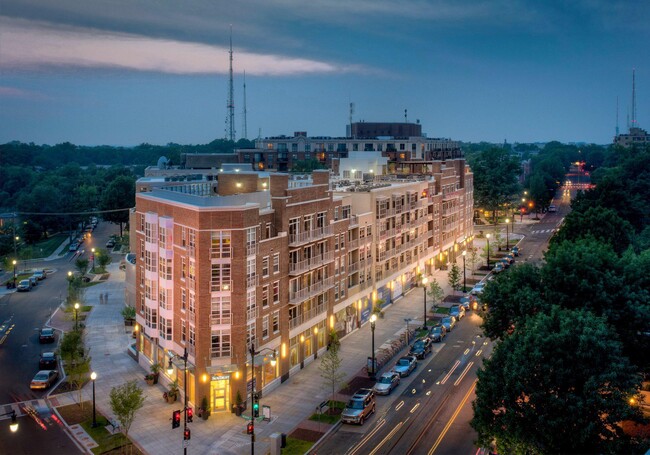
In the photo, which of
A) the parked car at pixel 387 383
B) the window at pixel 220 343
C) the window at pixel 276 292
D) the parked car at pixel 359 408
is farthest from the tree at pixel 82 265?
the parked car at pixel 359 408

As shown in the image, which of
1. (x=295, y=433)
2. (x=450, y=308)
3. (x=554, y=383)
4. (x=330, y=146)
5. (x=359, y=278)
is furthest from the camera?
(x=330, y=146)

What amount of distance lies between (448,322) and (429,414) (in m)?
24.7

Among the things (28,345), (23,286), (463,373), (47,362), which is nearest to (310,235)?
(463,373)

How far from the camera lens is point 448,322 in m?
70.8

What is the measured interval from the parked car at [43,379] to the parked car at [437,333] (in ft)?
123

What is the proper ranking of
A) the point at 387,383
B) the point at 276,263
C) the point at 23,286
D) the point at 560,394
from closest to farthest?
1. the point at 560,394
2. the point at 387,383
3. the point at 276,263
4. the point at 23,286

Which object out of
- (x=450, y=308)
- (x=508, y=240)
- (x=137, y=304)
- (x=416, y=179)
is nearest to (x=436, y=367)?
(x=450, y=308)

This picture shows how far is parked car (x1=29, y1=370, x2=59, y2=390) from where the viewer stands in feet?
172

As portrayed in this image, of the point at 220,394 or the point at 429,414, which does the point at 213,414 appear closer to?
the point at 220,394

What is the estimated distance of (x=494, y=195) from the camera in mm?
155500

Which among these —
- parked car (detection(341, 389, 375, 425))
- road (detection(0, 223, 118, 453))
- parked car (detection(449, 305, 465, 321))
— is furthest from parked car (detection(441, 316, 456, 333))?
road (detection(0, 223, 118, 453))

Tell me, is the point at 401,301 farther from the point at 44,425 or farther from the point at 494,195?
the point at 494,195

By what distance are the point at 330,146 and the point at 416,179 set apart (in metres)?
→ 70.4

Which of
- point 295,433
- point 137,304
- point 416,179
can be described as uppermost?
point 416,179
